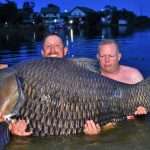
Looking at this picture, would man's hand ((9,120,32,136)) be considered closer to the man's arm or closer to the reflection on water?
the reflection on water

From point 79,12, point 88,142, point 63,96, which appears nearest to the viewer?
point 63,96

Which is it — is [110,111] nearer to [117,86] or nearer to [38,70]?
[117,86]

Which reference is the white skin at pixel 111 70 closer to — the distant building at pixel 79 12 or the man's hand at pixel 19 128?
the man's hand at pixel 19 128

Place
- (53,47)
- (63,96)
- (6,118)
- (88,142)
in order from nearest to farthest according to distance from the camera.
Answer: (6,118)
(63,96)
(88,142)
(53,47)

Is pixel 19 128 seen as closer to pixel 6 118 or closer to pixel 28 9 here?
pixel 6 118

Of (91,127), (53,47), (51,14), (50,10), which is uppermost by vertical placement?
(50,10)

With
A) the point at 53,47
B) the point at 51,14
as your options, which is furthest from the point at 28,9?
the point at 53,47

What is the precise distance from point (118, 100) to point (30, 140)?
5.42 feet

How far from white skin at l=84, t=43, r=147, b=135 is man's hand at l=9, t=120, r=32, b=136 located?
37.5 inches

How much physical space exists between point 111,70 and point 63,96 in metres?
1.98

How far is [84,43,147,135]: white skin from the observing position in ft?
22.8

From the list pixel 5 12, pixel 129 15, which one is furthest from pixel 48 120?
pixel 129 15

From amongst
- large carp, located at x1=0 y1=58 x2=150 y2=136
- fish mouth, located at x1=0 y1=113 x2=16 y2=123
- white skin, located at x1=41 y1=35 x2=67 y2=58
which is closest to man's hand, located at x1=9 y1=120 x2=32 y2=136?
large carp, located at x1=0 y1=58 x2=150 y2=136

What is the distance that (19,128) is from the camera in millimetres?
6672
